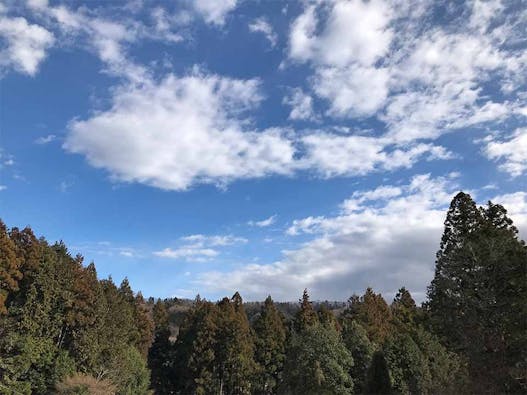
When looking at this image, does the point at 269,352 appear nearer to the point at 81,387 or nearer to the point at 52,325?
the point at 52,325

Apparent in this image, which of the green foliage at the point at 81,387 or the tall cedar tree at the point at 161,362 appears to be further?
the tall cedar tree at the point at 161,362

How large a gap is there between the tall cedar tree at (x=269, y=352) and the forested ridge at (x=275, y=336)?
6.5 inches

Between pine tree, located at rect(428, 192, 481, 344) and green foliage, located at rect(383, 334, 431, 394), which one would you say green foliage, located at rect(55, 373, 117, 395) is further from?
green foliage, located at rect(383, 334, 431, 394)

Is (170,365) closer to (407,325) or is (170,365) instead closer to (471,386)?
(407,325)

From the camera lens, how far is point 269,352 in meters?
60.1

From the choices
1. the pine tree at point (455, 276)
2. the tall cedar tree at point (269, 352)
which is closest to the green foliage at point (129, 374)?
the tall cedar tree at point (269, 352)

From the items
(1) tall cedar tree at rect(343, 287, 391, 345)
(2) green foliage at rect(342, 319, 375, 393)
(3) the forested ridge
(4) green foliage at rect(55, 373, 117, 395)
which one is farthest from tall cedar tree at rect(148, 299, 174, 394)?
(4) green foliage at rect(55, 373, 117, 395)

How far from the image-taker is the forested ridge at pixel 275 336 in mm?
24688

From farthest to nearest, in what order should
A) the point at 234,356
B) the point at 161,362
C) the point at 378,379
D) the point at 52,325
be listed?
the point at 161,362, the point at 234,356, the point at 52,325, the point at 378,379

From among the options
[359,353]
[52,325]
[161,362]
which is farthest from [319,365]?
[161,362]

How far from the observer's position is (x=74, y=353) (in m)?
42.9

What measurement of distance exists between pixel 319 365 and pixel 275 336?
81.7ft

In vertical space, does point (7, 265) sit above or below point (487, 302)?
above

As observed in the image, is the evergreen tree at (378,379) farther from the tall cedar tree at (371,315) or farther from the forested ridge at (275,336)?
the tall cedar tree at (371,315)
